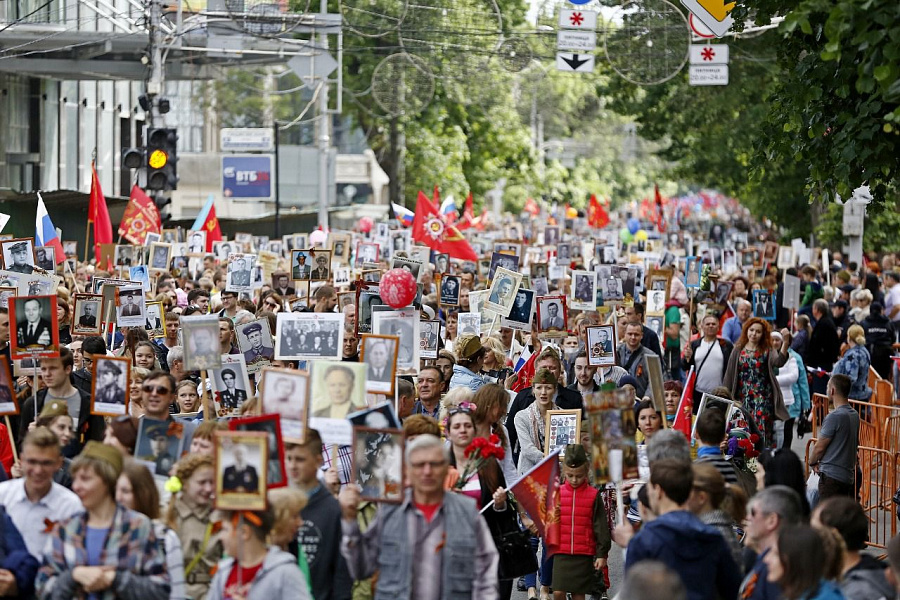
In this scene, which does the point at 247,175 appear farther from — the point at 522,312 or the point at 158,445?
the point at 158,445

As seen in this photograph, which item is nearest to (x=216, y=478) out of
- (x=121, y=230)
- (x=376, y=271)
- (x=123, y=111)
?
(x=376, y=271)

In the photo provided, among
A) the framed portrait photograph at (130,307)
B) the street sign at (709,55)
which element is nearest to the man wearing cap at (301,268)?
the framed portrait photograph at (130,307)

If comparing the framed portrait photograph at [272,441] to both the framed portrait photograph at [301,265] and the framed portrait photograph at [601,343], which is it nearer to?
the framed portrait photograph at [601,343]

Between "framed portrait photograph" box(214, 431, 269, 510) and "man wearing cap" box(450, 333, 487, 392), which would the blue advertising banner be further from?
"framed portrait photograph" box(214, 431, 269, 510)

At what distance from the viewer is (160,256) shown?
22.7 metres

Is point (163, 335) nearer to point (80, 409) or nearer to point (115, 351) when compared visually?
point (115, 351)

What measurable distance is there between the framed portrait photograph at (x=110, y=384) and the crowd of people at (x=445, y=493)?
4cm

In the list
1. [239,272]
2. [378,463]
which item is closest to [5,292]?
[239,272]

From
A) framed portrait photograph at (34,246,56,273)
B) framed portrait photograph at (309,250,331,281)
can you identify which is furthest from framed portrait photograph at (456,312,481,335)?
framed portrait photograph at (34,246,56,273)

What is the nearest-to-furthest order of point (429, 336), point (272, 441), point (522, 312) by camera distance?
1. point (272, 441)
2. point (429, 336)
3. point (522, 312)

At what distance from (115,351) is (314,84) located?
87.6ft

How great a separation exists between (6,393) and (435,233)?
17011 millimetres

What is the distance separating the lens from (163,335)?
14.7 meters

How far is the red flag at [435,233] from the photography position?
2552cm
